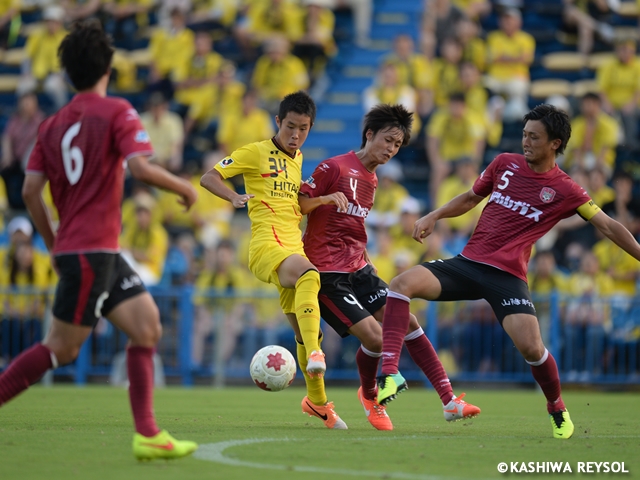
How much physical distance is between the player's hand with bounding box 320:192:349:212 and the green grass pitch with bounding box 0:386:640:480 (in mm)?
1715

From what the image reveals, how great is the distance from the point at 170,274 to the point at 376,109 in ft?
28.8

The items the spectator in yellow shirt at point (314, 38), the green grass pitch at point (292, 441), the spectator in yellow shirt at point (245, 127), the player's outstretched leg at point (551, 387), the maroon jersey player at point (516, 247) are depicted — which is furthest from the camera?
the spectator in yellow shirt at point (314, 38)

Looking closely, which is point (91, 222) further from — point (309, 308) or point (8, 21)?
point (8, 21)

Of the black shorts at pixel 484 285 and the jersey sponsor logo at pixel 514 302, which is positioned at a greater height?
the black shorts at pixel 484 285

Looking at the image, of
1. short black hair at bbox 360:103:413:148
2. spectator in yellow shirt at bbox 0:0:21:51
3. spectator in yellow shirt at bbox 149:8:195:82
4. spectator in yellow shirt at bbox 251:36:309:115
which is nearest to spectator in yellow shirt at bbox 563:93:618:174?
spectator in yellow shirt at bbox 251:36:309:115

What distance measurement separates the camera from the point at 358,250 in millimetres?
8336

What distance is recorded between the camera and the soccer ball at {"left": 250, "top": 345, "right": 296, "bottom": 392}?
807cm

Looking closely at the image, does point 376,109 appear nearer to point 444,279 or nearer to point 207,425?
point 444,279

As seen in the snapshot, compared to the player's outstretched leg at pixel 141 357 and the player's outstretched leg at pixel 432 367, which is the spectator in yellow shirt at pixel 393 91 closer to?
the player's outstretched leg at pixel 432 367

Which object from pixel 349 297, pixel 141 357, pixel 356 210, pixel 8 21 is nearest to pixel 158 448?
pixel 141 357

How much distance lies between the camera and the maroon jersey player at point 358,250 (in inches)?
316

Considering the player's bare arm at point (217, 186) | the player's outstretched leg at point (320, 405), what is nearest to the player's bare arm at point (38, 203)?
the player's bare arm at point (217, 186)

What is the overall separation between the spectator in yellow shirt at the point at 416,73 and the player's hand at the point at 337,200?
32.7 ft

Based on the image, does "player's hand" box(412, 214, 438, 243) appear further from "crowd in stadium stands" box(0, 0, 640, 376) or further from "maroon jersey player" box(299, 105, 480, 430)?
"crowd in stadium stands" box(0, 0, 640, 376)
